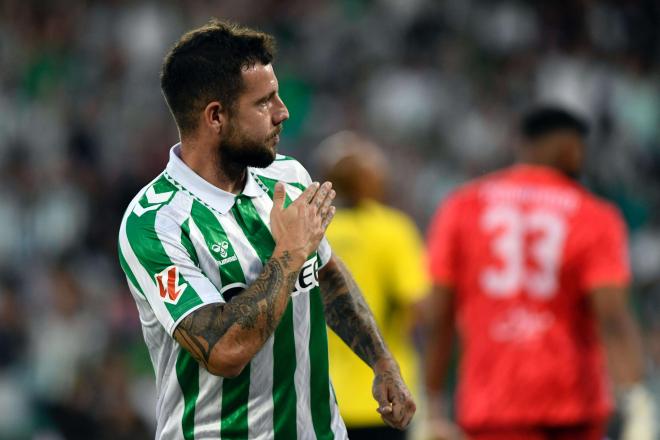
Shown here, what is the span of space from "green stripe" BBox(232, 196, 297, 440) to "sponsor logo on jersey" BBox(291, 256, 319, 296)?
0.20ft

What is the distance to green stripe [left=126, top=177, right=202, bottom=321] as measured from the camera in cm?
340

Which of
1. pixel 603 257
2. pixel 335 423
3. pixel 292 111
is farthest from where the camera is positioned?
pixel 292 111

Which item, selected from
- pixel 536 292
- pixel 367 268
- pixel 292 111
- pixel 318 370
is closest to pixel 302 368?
pixel 318 370

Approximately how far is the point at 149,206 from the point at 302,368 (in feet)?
2.11

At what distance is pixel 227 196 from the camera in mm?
3658

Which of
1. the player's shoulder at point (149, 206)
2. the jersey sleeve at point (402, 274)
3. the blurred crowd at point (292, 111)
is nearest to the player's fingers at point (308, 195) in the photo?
the player's shoulder at point (149, 206)

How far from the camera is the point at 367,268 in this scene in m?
7.07

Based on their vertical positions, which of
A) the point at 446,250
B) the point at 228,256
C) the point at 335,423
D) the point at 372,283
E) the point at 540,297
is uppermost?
the point at 228,256

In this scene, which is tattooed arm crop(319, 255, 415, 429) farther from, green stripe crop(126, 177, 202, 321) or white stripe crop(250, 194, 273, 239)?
green stripe crop(126, 177, 202, 321)

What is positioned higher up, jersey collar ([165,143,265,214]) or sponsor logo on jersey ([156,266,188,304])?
jersey collar ([165,143,265,214])

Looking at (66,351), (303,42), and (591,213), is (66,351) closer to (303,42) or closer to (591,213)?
(303,42)

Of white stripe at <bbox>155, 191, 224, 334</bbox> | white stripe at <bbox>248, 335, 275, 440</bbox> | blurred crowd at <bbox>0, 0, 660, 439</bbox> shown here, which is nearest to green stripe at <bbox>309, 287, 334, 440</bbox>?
white stripe at <bbox>248, 335, 275, 440</bbox>

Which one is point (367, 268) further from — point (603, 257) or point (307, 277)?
point (307, 277)

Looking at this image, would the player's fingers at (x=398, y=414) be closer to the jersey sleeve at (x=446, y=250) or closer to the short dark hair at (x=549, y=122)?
the jersey sleeve at (x=446, y=250)
